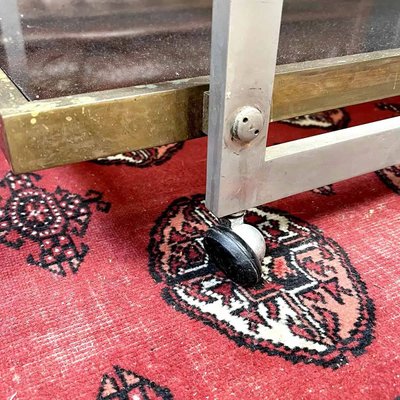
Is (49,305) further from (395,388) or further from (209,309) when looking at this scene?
(395,388)

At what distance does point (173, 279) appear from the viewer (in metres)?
0.75

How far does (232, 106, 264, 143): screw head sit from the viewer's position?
0.60 meters

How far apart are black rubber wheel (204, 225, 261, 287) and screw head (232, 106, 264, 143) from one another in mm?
161

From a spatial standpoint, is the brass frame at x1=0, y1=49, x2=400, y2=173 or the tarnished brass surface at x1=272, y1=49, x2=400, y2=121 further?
the tarnished brass surface at x1=272, y1=49, x2=400, y2=121

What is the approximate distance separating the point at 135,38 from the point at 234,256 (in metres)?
0.40

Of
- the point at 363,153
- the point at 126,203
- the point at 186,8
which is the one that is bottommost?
the point at 126,203

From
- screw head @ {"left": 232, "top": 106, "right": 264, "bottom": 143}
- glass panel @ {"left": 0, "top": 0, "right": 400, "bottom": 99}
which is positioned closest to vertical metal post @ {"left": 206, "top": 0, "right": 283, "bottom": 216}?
screw head @ {"left": 232, "top": 106, "right": 264, "bottom": 143}

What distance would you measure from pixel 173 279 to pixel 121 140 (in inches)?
9.7

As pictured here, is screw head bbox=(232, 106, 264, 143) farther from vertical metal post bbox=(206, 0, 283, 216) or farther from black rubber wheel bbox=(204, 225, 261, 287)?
black rubber wheel bbox=(204, 225, 261, 287)

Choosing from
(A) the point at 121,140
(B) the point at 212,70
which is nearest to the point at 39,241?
(A) the point at 121,140

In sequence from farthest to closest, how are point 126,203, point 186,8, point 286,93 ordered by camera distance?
point 186,8
point 126,203
point 286,93

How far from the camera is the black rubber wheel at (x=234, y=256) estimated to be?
0.70 metres

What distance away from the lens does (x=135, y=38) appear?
829 mm

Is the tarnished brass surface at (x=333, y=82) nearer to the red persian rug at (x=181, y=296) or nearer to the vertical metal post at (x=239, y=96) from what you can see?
the vertical metal post at (x=239, y=96)
